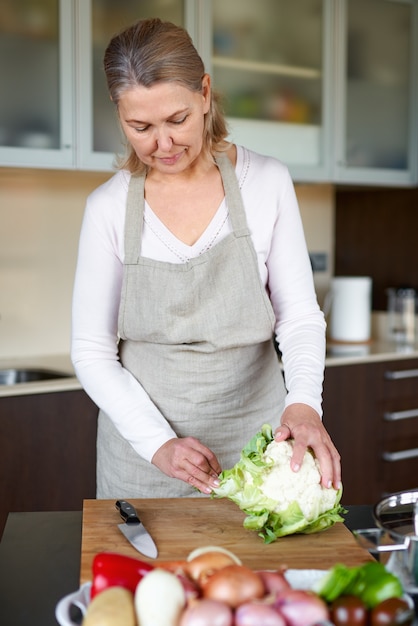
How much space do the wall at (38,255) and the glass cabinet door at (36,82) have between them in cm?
24

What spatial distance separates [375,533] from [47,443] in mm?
1541

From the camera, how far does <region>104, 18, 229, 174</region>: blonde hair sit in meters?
1.28

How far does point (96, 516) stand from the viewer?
1.21 meters

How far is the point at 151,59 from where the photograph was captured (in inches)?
50.4

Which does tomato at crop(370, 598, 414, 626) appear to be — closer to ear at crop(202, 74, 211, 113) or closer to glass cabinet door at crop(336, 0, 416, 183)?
ear at crop(202, 74, 211, 113)

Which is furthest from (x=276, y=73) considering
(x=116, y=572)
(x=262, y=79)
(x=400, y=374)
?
(x=116, y=572)

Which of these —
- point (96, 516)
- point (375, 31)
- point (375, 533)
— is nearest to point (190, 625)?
point (375, 533)

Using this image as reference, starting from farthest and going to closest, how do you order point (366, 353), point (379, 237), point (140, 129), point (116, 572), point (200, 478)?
point (379, 237) → point (366, 353) → point (140, 129) → point (200, 478) → point (116, 572)

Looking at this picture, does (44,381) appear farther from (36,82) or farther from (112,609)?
(112,609)

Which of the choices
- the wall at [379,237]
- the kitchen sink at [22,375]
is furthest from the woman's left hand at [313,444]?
the wall at [379,237]

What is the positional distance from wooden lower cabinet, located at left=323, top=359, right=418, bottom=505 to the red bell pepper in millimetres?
2054

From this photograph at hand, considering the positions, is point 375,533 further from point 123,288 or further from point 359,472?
point 359,472

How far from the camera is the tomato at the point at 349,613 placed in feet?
2.38

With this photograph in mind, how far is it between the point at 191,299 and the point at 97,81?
1.29 m
